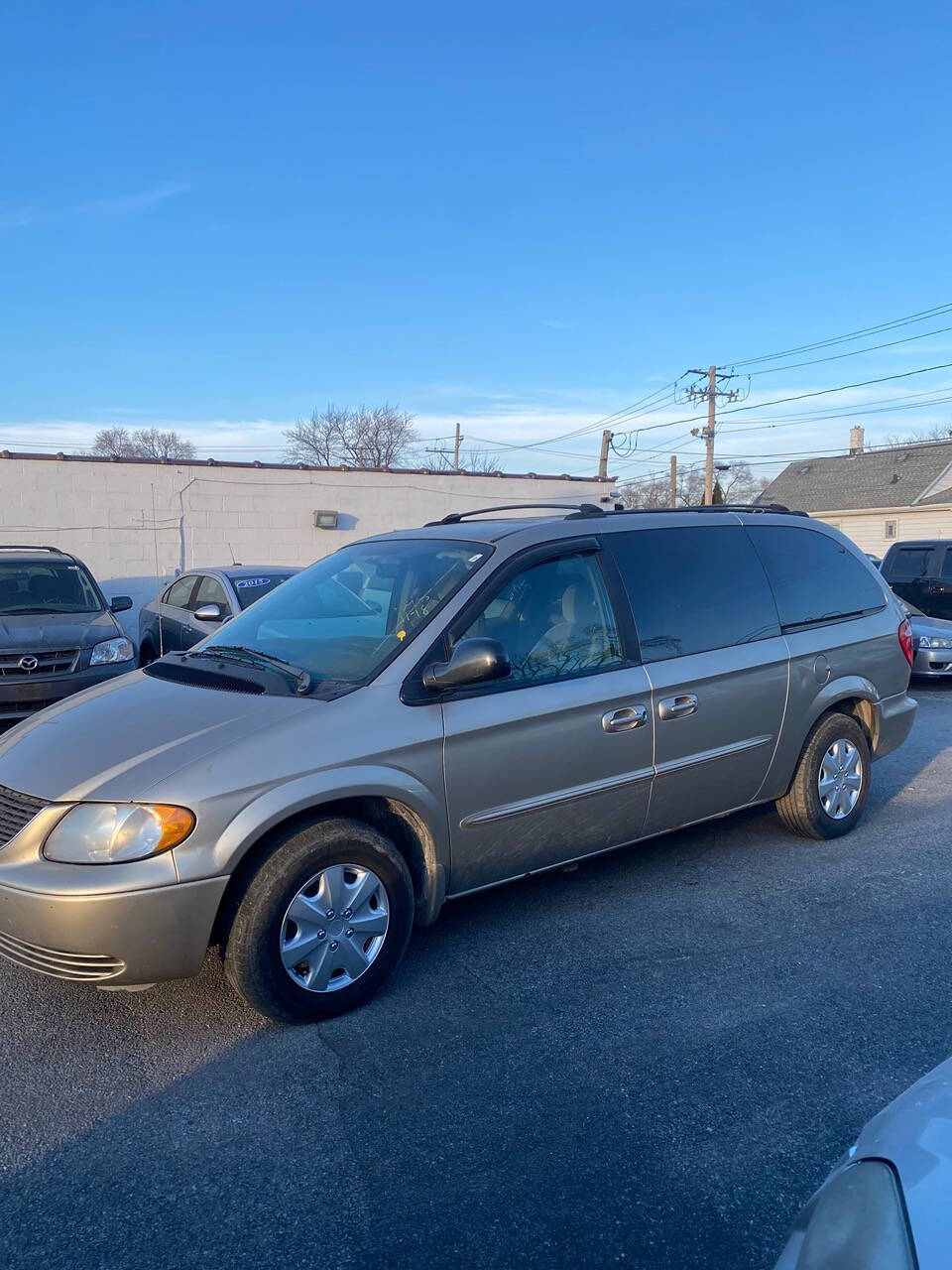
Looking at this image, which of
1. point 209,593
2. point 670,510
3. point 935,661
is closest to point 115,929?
point 670,510

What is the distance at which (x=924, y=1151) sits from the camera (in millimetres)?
1638

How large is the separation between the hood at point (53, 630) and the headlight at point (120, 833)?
5112mm

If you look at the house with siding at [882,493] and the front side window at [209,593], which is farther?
the house with siding at [882,493]

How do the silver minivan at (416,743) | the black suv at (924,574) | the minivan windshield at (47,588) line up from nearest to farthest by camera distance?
the silver minivan at (416,743), the minivan windshield at (47,588), the black suv at (924,574)

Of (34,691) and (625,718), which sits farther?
(34,691)

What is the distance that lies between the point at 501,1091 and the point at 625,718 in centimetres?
172

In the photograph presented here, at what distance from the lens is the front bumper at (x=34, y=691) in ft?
24.9

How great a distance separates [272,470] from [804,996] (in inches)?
595

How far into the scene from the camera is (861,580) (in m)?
5.78

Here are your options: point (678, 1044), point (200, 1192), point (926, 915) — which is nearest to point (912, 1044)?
point (678, 1044)

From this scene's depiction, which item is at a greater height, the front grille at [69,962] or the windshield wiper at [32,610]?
the windshield wiper at [32,610]

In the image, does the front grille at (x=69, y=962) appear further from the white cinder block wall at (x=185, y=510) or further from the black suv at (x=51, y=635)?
the white cinder block wall at (x=185, y=510)

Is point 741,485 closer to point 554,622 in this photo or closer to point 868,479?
point 868,479

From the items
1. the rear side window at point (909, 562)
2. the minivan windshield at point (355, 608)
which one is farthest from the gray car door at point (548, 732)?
the rear side window at point (909, 562)
